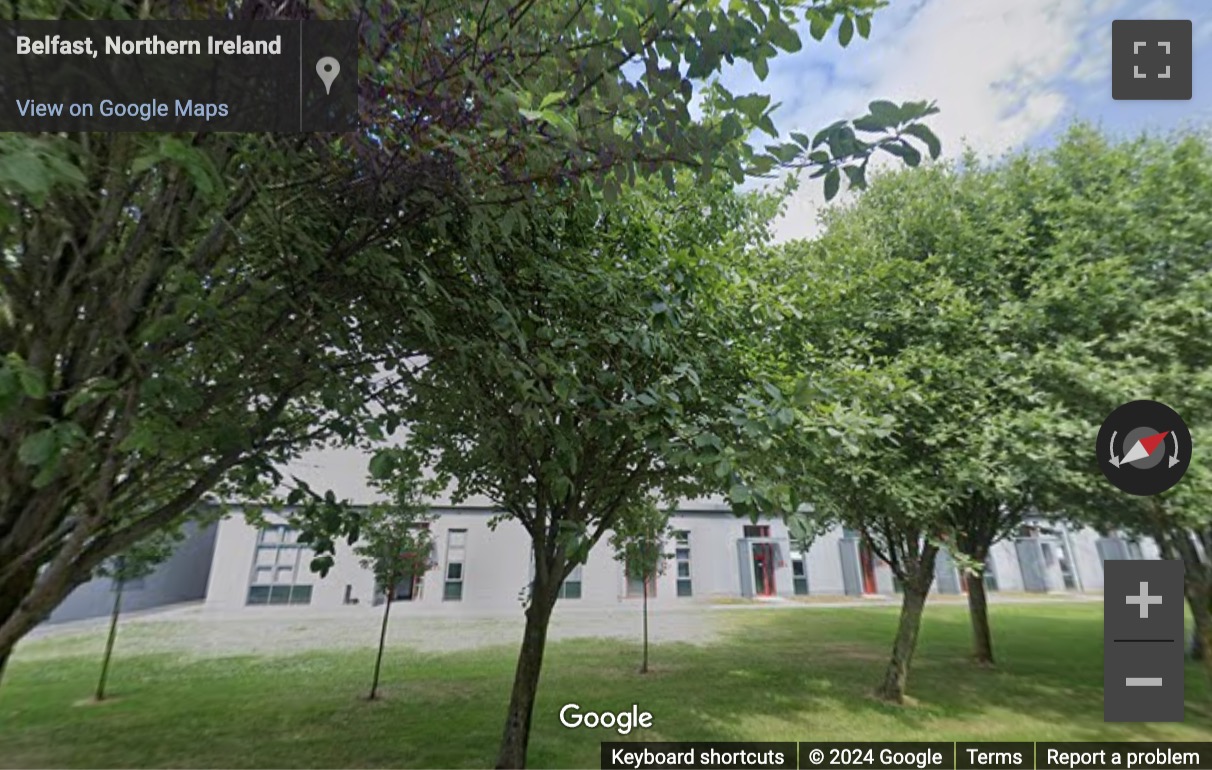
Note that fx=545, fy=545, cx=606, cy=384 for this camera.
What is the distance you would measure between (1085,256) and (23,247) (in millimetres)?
12210

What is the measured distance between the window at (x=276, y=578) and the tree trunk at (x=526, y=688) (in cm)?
2011

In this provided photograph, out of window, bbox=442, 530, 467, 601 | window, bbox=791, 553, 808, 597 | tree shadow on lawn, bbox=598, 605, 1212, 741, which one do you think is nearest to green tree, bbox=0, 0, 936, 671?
tree shadow on lawn, bbox=598, 605, 1212, 741

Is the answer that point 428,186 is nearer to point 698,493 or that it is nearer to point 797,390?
point 797,390

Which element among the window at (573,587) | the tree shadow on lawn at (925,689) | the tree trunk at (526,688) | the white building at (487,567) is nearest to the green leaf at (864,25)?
the tree trunk at (526,688)

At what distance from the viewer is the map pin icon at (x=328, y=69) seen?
213 centimetres

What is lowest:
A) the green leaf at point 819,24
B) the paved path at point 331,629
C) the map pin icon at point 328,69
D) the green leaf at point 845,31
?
the paved path at point 331,629

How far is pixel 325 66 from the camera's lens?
7.01 ft

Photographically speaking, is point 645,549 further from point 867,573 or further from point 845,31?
point 867,573

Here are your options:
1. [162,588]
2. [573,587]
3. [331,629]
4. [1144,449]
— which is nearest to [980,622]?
A: [1144,449]

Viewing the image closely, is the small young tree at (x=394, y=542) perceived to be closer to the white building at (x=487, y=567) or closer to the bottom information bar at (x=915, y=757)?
the bottom information bar at (x=915, y=757)

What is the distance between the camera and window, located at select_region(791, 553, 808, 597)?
1133 inches

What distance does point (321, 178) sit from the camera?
2.92 m

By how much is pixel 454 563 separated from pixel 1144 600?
73.0ft

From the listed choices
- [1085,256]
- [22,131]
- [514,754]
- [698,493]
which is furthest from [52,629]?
[1085,256]
